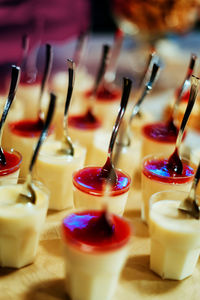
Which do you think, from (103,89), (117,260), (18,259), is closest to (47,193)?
(18,259)

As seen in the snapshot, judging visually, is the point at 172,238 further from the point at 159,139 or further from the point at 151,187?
the point at 159,139

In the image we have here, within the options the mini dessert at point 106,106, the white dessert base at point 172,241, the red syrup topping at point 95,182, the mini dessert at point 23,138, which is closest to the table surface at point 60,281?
the white dessert base at point 172,241

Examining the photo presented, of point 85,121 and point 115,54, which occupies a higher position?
point 115,54

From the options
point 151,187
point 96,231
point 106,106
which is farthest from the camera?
point 106,106

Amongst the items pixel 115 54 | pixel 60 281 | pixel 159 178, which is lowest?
pixel 60 281

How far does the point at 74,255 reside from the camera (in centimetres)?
103

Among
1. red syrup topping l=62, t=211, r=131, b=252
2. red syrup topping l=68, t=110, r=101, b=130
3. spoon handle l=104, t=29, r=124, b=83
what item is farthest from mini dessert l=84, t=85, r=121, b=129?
red syrup topping l=62, t=211, r=131, b=252

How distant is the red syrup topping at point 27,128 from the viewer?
1683 millimetres

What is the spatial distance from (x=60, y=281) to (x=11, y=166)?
38cm

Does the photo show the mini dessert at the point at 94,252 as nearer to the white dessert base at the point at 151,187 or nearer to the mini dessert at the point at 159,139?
the white dessert base at the point at 151,187

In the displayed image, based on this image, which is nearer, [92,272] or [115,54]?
[92,272]

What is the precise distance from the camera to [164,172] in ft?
4.83

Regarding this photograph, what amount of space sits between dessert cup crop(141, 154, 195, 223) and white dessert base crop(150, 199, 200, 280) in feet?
0.44

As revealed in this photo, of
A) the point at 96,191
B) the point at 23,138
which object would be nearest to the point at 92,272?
the point at 96,191
